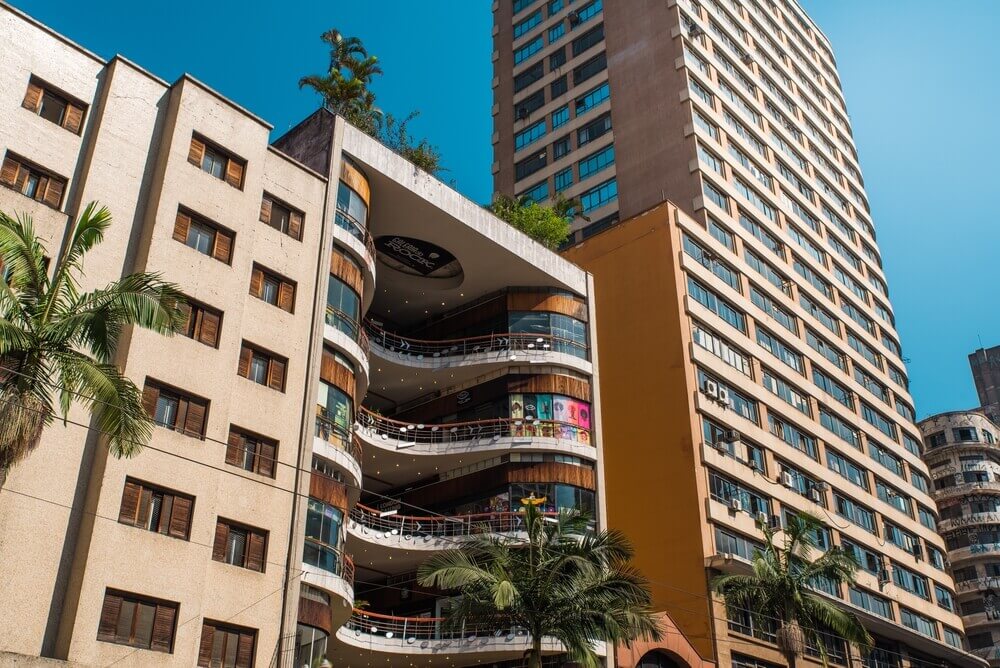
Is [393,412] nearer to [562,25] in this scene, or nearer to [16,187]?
[16,187]

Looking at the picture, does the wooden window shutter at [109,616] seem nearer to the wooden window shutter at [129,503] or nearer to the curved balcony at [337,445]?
the wooden window shutter at [129,503]

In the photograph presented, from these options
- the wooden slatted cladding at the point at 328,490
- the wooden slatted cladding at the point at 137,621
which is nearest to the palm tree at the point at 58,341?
the wooden slatted cladding at the point at 137,621

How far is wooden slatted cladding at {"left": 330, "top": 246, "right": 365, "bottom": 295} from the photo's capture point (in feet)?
125

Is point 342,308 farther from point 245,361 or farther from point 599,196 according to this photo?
point 599,196

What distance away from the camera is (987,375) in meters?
114

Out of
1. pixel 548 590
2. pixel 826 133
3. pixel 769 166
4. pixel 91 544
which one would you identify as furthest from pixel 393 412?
pixel 826 133

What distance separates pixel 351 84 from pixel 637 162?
78.5 ft

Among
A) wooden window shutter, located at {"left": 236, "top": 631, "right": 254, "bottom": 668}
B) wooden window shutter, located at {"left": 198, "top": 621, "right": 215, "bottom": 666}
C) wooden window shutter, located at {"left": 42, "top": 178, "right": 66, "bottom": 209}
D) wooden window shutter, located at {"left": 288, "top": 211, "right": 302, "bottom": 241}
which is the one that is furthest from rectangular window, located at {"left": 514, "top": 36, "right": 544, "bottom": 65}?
wooden window shutter, located at {"left": 198, "top": 621, "right": 215, "bottom": 666}

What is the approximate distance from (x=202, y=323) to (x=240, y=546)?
6.92 metres

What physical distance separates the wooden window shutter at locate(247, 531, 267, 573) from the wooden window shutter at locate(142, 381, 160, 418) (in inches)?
186

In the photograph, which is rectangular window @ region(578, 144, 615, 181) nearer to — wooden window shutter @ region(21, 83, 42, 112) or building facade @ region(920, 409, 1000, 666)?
building facade @ region(920, 409, 1000, 666)

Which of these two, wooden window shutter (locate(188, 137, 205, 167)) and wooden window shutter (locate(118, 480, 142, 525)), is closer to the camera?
wooden window shutter (locate(118, 480, 142, 525))

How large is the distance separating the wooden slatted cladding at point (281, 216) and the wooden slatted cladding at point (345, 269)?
1.68 m

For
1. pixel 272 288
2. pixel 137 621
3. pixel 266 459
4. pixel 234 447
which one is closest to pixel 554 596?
pixel 266 459
